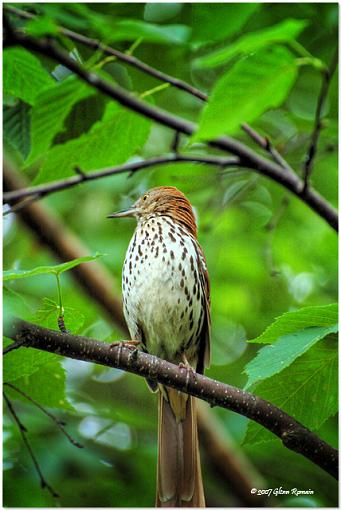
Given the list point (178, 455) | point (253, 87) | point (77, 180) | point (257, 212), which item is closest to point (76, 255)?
point (257, 212)

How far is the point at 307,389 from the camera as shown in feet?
6.03

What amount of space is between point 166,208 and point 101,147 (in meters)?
1.09

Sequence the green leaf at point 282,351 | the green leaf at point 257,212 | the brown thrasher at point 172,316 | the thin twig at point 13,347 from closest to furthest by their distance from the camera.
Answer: the green leaf at point 282,351 < the thin twig at point 13,347 < the brown thrasher at point 172,316 < the green leaf at point 257,212

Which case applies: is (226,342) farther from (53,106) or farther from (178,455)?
(53,106)

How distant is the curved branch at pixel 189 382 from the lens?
1.68m

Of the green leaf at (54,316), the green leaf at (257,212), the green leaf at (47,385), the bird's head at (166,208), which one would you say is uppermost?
the green leaf at (257,212)

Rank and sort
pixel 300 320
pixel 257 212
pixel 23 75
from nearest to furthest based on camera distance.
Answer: pixel 300 320 → pixel 23 75 → pixel 257 212

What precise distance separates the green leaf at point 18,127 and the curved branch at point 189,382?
619 mm

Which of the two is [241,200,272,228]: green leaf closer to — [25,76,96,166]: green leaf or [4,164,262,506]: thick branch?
[4,164,262,506]: thick branch

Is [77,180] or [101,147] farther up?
[101,147]

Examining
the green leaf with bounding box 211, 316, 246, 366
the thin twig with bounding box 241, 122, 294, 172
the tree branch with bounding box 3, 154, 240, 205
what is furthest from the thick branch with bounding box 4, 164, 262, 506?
the tree branch with bounding box 3, 154, 240, 205

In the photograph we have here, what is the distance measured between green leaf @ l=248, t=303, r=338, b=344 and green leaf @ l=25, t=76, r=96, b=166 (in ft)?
2.18

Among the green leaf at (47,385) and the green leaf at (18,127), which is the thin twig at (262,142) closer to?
the green leaf at (18,127)

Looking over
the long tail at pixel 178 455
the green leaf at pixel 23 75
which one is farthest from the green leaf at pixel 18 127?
the long tail at pixel 178 455
